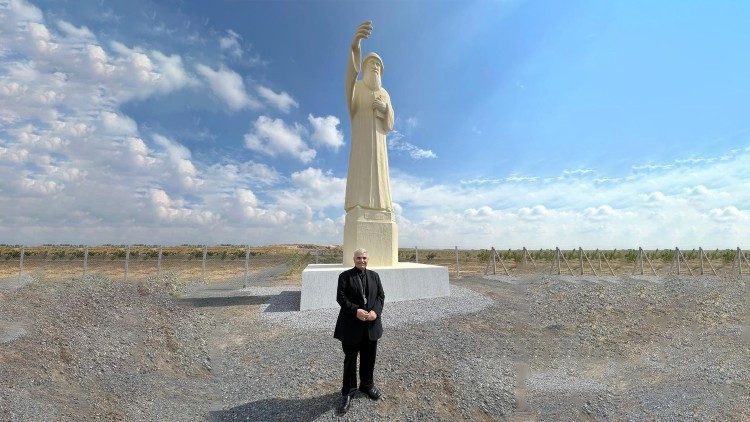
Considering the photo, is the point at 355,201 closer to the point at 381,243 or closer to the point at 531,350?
the point at 381,243

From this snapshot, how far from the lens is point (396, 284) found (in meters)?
10.6

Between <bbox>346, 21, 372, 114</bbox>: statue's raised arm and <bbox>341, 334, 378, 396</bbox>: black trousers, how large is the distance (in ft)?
29.3

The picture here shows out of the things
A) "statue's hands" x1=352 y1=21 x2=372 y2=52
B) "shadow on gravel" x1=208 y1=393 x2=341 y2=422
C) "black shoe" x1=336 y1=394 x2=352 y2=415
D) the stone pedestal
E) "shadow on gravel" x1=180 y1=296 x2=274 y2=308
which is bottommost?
"shadow on gravel" x1=208 y1=393 x2=341 y2=422

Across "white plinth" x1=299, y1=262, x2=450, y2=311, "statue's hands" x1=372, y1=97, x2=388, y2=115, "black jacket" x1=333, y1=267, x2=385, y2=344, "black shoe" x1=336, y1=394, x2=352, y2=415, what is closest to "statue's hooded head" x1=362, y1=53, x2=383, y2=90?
"statue's hands" x1=372, y1=97, x2=388, y2=115

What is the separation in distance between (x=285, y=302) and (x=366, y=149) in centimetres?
523

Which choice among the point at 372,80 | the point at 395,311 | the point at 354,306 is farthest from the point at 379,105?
the point at 354,306

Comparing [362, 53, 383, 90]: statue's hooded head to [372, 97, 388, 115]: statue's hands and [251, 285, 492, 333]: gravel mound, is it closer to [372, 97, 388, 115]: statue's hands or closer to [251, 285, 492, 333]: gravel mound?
[372, 97, 388, 115]: statue's hands

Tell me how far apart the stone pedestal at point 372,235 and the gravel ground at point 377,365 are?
187 centimetres

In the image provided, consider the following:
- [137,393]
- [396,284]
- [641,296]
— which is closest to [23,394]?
[137,393]

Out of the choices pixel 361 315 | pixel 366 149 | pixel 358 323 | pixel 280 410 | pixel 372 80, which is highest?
pixel 372 80

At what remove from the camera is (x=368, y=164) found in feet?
38.3

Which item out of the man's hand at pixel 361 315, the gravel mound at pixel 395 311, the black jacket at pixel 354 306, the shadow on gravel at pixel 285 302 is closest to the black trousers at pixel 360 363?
the black jacket at pixel 354 306

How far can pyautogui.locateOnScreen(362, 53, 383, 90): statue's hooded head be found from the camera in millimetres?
12031

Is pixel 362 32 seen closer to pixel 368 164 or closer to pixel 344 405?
pixel 368 164
